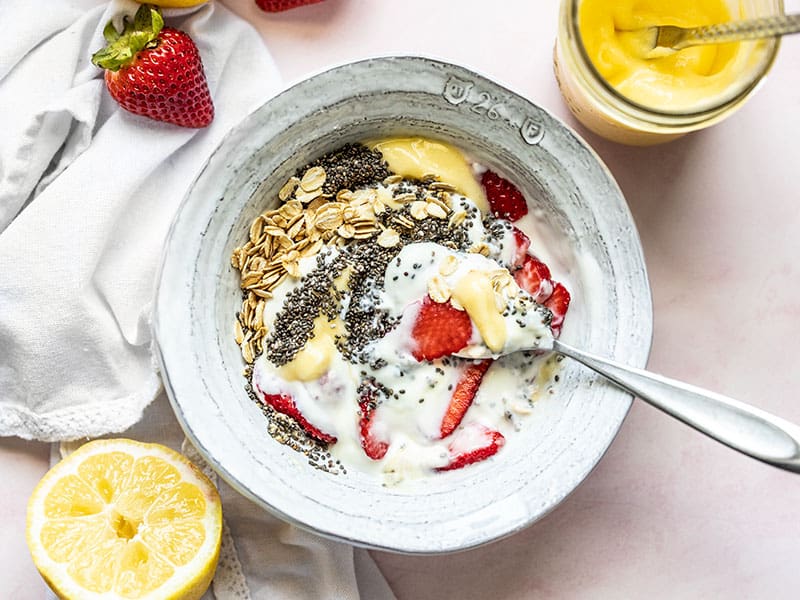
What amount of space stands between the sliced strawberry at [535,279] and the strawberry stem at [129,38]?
1.99 ft

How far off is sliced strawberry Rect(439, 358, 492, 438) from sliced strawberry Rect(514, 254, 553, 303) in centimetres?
11

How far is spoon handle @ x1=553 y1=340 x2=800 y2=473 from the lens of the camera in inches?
43.3

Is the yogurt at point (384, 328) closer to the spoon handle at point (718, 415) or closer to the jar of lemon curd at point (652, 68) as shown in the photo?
the spoon handle at point (718, 415)

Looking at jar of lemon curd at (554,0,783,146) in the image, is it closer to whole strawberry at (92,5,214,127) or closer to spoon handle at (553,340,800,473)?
spoon handle at (553,340,800,473)

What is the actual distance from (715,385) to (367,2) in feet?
2.61

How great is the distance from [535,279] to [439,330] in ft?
0.55

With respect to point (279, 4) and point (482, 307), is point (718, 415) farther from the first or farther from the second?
point (279, 4)

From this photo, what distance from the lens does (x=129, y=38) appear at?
127cm

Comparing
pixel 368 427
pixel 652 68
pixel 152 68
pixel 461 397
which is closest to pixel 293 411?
pixel 368 427

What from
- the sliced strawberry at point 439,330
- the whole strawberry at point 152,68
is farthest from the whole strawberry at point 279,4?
the sliced strawberry at point 439,330

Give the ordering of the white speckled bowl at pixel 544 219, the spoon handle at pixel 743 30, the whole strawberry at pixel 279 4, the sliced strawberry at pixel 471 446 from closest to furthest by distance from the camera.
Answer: the spoon handle at pixel 743 30 → the white speckled bowl at pixel 544 219 → the sliced strawberry at pixel 471 446 → the whole strawberry at pixel 279 4

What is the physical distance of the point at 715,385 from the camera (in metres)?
1.43

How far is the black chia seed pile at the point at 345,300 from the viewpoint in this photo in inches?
48.8

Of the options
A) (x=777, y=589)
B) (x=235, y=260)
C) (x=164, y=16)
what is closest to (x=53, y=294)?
(x=235, y=260)
